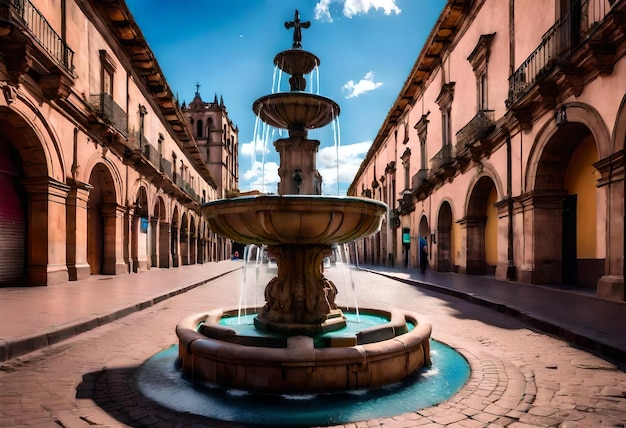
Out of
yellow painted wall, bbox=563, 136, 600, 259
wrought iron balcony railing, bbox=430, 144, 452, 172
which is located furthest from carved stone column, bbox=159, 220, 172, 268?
yellow painted wall, bbox=563, 136, 600, 259

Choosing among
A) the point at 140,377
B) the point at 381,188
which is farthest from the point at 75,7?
the point at 381,188

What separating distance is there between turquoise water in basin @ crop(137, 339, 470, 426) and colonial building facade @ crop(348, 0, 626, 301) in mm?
6730

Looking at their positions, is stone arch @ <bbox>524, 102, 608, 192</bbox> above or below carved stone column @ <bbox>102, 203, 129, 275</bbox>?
above

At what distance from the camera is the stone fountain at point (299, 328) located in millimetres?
3471

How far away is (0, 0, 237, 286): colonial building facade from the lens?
1129 centimetres

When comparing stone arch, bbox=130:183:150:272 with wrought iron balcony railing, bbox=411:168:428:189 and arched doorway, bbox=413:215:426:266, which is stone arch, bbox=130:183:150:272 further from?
wrought iron balcony railing, bbox=411:168:428:189

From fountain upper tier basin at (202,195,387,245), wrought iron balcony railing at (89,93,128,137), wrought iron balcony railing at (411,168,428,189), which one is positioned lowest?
fountain upper tier basin at (202,195,387,245)

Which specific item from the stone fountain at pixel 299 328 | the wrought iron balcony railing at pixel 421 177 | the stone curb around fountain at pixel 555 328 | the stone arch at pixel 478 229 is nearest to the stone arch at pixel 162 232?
the wrought iron balcony railing at pixel 421 177

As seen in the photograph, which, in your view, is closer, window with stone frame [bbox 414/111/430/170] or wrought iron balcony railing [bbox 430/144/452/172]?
wrought iron balcony railing [bbox 430/144/452/172]

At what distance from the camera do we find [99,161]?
15984 millimetres

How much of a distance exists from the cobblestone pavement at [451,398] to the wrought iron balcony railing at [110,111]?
11.8 m

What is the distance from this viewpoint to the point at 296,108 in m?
6.97

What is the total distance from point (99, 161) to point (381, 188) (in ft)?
94.7

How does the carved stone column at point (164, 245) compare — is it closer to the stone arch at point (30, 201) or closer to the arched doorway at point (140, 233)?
the arched doorway at point (140, 233)
